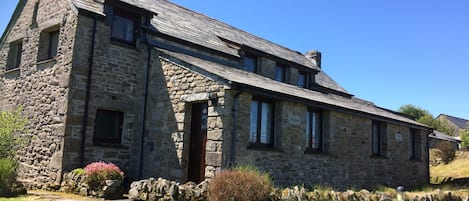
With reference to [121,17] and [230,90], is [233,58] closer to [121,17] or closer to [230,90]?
[121,17]

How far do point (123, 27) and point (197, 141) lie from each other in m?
4.94

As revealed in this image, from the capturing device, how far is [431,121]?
54188mm

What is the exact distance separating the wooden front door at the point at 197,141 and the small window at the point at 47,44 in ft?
19.2

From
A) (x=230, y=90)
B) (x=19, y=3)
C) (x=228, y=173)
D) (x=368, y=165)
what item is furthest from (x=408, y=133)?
(x=19, y=3)

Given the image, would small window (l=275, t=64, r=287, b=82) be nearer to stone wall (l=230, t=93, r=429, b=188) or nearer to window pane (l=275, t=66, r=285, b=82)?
window pane (l=275, t=66, r=285, b=82)

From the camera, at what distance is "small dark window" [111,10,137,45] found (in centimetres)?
1387

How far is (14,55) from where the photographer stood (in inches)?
656

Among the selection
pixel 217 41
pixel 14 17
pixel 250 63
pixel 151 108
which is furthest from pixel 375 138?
pixel 14 17

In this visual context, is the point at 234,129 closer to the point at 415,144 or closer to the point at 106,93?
the point at 106,93

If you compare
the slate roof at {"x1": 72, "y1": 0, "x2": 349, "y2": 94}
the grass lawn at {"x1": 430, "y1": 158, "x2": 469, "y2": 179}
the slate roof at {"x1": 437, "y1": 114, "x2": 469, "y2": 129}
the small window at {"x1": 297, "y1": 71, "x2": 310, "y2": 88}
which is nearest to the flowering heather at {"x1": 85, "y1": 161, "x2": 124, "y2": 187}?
the slate roof at {"x1": 72, "y1": 0, "x2": 349, "y2": 94}

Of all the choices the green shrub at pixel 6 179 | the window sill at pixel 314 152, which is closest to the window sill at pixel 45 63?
the green shrub at pixel 6 179

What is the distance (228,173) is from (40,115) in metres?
8.03

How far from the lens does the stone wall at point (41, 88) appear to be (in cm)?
1272

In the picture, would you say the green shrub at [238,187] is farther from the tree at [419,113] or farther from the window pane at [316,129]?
the tree at [419,113]
